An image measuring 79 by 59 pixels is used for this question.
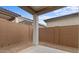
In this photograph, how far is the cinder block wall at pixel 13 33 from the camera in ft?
15.4

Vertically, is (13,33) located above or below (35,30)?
below

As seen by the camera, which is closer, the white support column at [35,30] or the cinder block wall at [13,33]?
the cinder block wall at [13,33]

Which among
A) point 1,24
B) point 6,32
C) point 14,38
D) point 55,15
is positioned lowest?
point 14,38

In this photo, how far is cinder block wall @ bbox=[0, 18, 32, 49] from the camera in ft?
15.4

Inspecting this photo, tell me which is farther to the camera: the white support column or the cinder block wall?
the white support column

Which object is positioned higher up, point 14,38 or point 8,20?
point 8,20

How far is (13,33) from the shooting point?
554 cm

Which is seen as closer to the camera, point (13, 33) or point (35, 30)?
point (13, 33)

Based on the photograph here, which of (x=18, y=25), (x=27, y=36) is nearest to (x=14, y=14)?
(x=18, y=25)

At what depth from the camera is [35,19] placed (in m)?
6.38
